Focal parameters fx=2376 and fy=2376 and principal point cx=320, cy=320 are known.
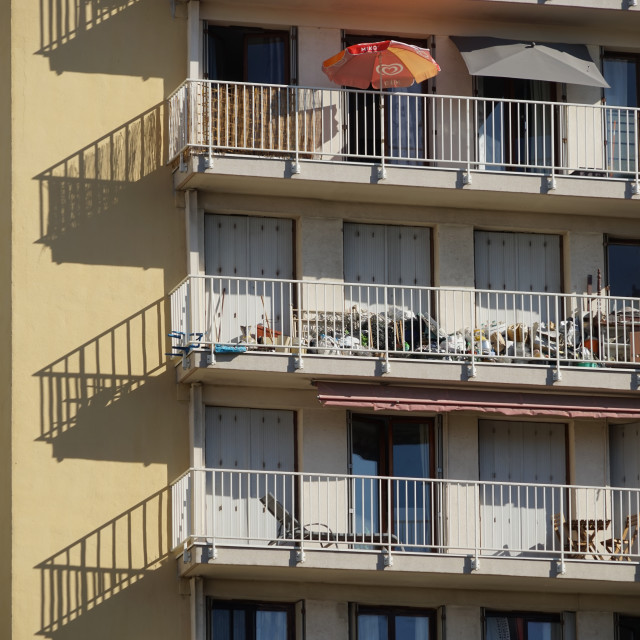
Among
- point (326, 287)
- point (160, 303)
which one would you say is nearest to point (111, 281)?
point (160, 303)

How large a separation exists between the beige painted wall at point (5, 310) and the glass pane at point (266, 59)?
143 inches

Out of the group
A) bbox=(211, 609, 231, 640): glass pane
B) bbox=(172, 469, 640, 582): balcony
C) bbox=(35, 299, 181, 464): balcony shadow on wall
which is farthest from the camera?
bbox=(211, 609, 231, 640): glass pane

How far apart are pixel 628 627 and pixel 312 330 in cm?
632

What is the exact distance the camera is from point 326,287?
3469 cm

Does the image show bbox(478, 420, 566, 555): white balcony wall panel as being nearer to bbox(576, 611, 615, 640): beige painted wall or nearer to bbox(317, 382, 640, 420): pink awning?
bbox(317, 382, 640, 420): pink awning

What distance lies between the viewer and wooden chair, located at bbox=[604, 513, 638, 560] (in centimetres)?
3412

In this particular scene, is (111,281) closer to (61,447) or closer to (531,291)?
(61,447)

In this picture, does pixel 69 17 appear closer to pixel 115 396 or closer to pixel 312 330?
pixel 115 396

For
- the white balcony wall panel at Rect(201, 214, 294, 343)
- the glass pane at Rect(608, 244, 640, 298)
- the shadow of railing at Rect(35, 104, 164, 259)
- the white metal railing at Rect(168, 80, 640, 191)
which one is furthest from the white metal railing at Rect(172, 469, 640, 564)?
the white metal railing at Rect(168, 80, 640, 191)

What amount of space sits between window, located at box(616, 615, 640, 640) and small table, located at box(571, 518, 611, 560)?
1.06 metres

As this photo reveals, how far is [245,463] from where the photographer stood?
3419 cm

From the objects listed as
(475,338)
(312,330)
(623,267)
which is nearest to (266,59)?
(312,330)

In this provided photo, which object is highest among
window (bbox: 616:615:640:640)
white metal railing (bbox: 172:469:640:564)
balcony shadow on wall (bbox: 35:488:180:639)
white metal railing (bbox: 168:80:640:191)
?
white metal railing (bbox: 168:80:640:191)

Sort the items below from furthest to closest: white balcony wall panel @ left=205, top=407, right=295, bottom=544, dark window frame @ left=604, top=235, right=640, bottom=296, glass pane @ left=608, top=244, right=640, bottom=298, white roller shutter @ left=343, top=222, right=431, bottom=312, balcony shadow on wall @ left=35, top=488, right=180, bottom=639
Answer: glass pane @ left=608, top=244, right=640, bottom=298 → dark window frame @ left=604, top=235, right=640, bottom=296 → white roller shutter @ left=343, top=222, right=431, bottom=312 → white balcony wall panel @ left=205, top=407, right=295, bottom=544 → balcony shadow on wall @ left=35, top=488, right=180, bottom=639
